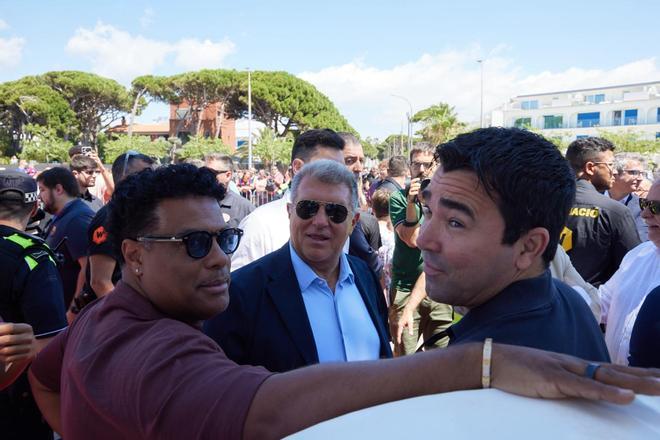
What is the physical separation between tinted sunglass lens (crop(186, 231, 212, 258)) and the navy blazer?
54cm

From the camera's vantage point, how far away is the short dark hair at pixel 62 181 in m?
4.82

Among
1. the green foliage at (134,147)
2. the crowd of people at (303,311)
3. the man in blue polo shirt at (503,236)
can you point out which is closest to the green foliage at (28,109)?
the green foliage at (134,147)

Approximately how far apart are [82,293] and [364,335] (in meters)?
2.34

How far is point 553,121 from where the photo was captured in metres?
73.7

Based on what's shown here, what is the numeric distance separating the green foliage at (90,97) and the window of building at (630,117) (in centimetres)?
6120

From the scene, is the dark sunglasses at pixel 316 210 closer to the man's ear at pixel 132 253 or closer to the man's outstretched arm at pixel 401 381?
the man's ear at pixel 132 253

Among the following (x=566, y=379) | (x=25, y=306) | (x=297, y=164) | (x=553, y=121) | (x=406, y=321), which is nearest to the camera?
(x=566, y=379)

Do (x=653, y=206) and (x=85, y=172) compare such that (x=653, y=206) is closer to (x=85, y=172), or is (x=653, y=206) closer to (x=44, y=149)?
(x=85, y=172)

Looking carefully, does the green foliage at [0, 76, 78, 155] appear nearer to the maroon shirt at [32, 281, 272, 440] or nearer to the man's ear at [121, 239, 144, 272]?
the man's ear at [121, 239, 144, 272]

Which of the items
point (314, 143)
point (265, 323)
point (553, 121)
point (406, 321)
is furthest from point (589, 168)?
point (553, 121)

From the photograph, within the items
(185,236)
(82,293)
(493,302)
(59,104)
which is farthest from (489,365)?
(59,104)

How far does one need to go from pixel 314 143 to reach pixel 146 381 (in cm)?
325

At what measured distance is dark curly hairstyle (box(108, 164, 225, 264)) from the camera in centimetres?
166

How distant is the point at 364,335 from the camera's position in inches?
97.3
